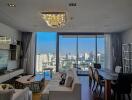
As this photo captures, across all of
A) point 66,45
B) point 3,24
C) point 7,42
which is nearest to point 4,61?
point 7,42

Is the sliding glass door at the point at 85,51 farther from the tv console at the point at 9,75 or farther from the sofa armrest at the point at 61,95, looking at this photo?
the sofa armrest at the point at 61,95

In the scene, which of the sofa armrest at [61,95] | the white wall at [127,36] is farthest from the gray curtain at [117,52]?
the sofa armrest at [61,95]

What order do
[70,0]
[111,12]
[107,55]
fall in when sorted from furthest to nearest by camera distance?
[107,55]
[111,12]
[70,0]

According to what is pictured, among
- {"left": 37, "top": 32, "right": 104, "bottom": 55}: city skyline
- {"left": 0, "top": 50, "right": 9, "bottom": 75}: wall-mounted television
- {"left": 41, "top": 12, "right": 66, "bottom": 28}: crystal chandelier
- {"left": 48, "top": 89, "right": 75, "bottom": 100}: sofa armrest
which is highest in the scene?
{"left": 41, "top": 12, "right": 66, "bottom": 28}: crystal chandelier

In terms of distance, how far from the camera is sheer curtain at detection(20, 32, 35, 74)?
10047 mm

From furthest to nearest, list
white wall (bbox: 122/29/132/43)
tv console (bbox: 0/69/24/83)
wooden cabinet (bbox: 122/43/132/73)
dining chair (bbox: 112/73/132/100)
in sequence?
1. white wall (bbox: 122/29/132/43)
2. wooden cabinet (bbox: 122/43/132/73)
3. tv console (bbox: 0/69/24/83)
4. dining chair (bbox: 112/73/132/100)

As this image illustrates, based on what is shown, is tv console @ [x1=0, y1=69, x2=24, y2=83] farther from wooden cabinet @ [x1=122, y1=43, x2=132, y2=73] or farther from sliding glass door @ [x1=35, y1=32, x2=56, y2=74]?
wooden cabinet @ [x1=122, y1=43, x2=132, y2=73]

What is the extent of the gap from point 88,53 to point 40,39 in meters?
3.19

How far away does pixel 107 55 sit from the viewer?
1045 centimetres

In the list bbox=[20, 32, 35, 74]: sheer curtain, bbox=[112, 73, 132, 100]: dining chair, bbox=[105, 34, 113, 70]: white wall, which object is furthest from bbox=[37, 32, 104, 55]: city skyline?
bbox=[112, 73, 132, 100]: dining chair

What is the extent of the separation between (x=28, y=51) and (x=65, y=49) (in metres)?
2.32

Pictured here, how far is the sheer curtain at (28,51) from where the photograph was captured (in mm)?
10047

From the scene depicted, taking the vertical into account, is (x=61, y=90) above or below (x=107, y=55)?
below

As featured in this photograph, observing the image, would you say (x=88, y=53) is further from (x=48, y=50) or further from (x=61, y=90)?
(x=61, y=90)
